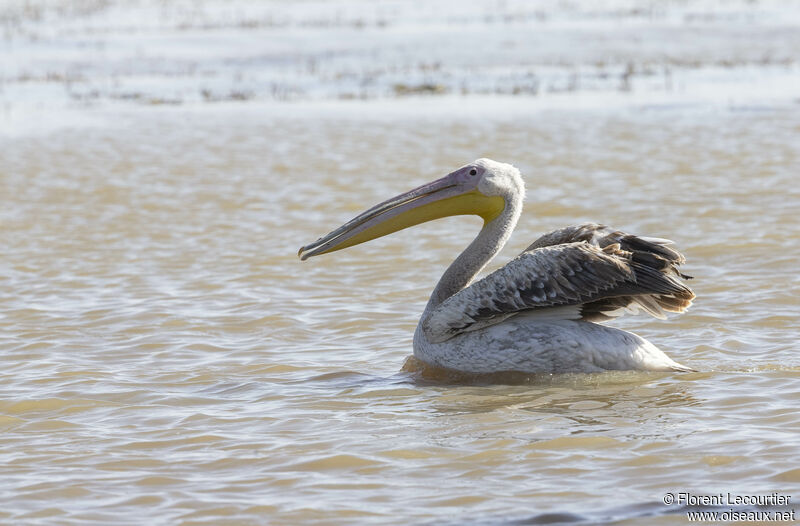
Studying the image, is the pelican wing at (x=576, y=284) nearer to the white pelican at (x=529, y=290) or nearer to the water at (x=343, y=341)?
the white pelican at (x=529, y=290)

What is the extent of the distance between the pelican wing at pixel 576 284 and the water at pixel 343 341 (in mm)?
321

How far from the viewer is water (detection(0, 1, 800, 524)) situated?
171 inches

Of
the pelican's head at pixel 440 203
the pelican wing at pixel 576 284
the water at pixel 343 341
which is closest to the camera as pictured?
the water at pixel 343 341

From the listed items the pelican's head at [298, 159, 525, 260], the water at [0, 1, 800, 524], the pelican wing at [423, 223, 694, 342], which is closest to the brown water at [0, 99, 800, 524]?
the water at [0, 1, 800, 524]

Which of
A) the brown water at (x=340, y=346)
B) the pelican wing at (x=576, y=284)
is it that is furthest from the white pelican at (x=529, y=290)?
the brown water at (x=340, y=346)

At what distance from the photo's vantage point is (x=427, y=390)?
564cm

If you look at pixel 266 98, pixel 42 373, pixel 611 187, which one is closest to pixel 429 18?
pixel 266 98

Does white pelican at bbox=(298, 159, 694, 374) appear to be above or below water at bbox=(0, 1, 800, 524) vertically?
above

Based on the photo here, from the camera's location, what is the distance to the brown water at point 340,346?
4336 millimetres

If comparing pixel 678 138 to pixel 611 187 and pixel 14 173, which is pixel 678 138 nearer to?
pixel 611 187

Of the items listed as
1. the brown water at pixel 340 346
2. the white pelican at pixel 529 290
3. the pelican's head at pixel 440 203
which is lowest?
the brown water at pixel 340 346

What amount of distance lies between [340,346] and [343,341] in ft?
0.34

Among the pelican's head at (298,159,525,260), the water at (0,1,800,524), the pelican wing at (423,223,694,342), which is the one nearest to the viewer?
the water at (0,1,800,524)

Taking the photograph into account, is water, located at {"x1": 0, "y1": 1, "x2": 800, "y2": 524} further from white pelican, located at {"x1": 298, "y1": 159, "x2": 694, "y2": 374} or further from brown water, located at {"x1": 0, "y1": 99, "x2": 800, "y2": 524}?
white pelican, located at {"x1": 298, "y1": 159, "x2": 694, "y2": 374}
